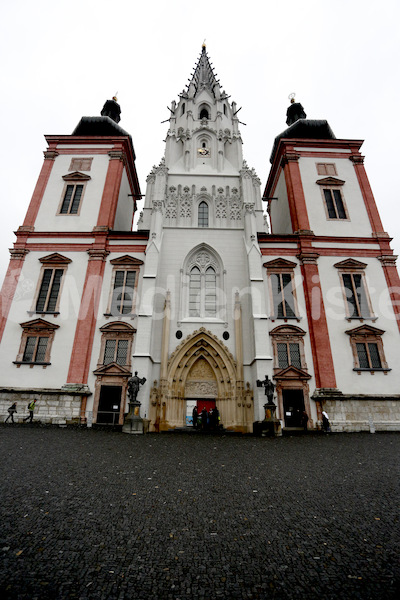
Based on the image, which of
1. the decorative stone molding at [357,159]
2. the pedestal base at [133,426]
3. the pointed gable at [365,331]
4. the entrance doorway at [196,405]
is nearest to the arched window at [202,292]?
the entrance doorway at [196,405]

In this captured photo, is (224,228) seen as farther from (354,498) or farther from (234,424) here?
(354,498)

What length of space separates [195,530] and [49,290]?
60.6 feet

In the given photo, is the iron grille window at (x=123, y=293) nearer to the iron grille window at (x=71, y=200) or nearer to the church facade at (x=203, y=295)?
the church facade at (x=203, y=295)

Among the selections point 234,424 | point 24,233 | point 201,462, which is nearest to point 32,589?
point 201,462

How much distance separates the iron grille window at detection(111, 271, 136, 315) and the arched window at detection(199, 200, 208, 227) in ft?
20.8

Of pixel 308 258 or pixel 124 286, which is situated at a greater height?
pixel 308 258

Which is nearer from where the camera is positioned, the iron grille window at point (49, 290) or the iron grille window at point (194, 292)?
the iron grille window at point (49, 290)

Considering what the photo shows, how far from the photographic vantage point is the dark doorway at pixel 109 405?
16797mm

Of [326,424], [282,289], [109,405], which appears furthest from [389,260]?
[109,405]

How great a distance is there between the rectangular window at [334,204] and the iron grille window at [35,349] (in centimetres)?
2103

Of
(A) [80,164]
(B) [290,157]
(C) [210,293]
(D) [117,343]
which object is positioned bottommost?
(D) [117,343]

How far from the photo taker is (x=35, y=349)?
17.8 meters

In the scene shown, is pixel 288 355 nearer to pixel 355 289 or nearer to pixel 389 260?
pixel 355 289

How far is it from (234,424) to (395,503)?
1289 cm
